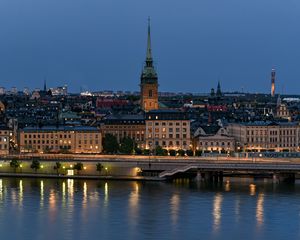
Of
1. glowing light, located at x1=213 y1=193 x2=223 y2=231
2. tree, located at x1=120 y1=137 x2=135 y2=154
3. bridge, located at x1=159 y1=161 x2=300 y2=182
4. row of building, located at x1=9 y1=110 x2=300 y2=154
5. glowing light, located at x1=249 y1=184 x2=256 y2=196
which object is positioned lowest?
glowing light, located at x1=213 y1=193 x2=223 y2=231

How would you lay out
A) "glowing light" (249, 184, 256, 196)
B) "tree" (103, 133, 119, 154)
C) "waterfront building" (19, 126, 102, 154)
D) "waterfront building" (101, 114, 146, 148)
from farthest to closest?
"waterfront building" (101, 114, 146, 148), "waterfront building" (19, 126, 102, 154), "tree" (103, 133, 119, 154), "glowing light" (249, 184, 256, 196)

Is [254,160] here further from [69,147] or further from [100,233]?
[100,233]

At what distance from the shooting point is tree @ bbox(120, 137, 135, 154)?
40.4m

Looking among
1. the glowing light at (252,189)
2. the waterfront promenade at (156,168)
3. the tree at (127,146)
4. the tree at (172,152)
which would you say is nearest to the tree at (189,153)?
the tree at (172,152)

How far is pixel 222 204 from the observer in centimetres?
2711

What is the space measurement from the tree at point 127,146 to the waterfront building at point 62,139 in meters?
0.91

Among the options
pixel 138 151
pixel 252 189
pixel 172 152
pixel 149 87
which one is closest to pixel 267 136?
pixel 172 152

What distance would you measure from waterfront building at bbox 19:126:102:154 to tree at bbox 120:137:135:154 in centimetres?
91

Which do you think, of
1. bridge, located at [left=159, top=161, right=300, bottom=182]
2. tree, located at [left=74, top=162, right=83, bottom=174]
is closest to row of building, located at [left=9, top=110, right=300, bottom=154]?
tree, located at [left=74, top=162, right=83, bottom=174]

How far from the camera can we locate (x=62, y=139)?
138ft

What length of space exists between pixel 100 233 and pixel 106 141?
62.2ft

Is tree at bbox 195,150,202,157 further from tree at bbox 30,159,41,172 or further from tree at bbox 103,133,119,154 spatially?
tree at bbox 30,159,41,172

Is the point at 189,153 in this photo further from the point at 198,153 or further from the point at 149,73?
the point at 149,73

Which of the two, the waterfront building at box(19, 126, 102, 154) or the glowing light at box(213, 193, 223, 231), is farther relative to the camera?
the waterfront building at box(19, 126, 102, 154)
